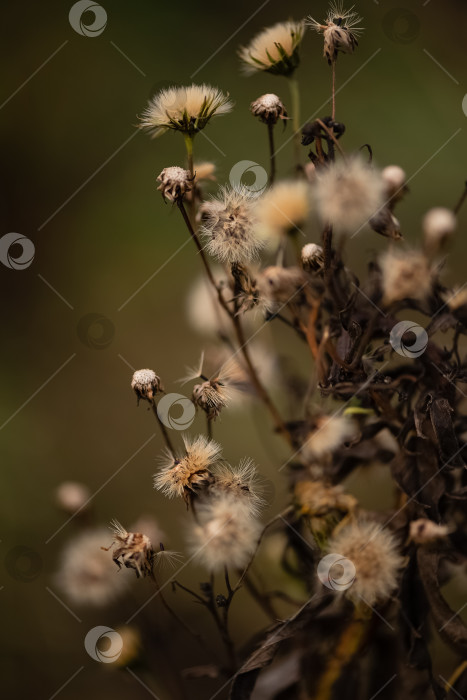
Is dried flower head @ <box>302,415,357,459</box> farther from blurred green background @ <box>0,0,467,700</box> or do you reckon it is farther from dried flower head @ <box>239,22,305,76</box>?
dried flower head @ <box>239,22,305,76</box>

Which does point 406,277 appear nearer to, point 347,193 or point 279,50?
point 347,193

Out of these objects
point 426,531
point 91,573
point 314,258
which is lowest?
point 91,573

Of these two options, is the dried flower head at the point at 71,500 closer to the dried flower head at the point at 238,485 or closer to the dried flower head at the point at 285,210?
the dried flower head at the point at 238,485

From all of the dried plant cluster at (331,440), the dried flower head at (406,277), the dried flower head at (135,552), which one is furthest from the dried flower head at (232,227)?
the dried flower head at (135,552)

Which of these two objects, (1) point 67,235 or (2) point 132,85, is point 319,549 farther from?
(2) point 132,85

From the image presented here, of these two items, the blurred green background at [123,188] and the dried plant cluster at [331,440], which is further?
the blurred green background at [123,188]

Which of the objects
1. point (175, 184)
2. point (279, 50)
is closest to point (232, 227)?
point (175, 184)
